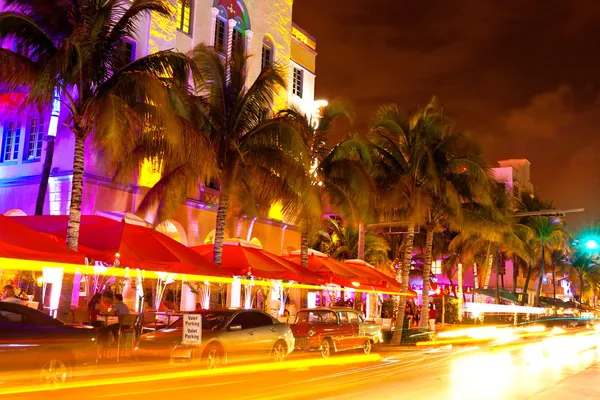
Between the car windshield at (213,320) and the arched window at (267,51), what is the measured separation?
2052 centimetres

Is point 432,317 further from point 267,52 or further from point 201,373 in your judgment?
point 201,373

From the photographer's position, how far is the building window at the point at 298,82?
37963mm

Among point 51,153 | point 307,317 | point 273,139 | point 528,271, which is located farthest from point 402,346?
point 528,271

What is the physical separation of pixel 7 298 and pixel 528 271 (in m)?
55.6

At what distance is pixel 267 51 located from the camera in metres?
34.9

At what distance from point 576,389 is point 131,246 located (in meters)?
11.0

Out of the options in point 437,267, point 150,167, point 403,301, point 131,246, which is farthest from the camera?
point 437,267

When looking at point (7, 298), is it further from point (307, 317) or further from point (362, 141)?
point (362, 141)

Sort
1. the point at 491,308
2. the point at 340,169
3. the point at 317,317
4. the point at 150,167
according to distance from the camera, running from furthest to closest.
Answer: the point at 491,308 → the point at 340,169 → the point at 150,167 → the point at 317,317

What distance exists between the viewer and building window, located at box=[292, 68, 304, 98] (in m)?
38.0

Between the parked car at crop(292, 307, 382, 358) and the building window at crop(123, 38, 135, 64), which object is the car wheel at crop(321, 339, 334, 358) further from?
the building window at crop(123, 38, 135, 64)

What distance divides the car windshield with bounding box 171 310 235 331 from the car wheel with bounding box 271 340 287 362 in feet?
5.79

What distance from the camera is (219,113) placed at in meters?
21.3

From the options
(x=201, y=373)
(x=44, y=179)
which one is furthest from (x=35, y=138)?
(x=201, y=373)
